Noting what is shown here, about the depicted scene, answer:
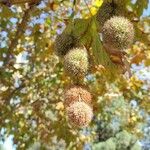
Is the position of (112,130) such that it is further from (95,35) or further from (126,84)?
(95,35)

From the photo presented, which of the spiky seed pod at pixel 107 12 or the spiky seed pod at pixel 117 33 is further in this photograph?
the spiky seed pod at pixel 107 12

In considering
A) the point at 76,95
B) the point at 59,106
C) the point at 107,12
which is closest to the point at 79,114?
the point at 76,95

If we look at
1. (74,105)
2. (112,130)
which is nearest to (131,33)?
(74,105)

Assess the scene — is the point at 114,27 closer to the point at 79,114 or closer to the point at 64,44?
the point at 64,44

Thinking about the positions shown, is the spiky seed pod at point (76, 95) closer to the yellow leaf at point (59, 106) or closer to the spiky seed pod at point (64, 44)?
the spiky seed pod at point (64, 44)

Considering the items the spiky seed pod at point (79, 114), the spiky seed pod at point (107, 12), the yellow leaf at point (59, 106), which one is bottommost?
the yellow leaf at point (59, 106)

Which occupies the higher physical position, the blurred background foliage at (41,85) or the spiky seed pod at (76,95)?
the spiky seed pod at (76,95)

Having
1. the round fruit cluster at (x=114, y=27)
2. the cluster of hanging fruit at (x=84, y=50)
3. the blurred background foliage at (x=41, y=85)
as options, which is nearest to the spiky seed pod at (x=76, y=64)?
the cluster of hanging fruit at (x=84, y=50)

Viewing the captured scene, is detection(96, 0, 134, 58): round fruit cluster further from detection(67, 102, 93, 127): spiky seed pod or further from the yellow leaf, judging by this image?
the yellow leaf

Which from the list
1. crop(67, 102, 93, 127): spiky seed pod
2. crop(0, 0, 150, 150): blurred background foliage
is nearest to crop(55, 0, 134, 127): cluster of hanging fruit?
crop(67, 102, 93, 127): spiky seed pod

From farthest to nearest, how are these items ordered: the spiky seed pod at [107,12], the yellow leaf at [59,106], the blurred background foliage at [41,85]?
1. the yellow leaf at [59,106]
2. the blurred background foliage at [41,85]
3. the spiky seed pod at [107,12]
